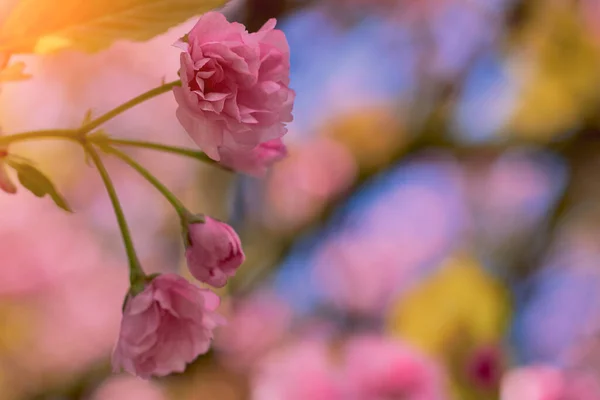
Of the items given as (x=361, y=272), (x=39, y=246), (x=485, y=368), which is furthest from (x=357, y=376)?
(x=39, y=246)

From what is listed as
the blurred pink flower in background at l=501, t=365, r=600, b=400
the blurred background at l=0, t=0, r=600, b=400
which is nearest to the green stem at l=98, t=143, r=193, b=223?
the blurred background at l=0, t=0, r=600, b=400

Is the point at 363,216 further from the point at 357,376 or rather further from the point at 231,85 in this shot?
the point at 231,85

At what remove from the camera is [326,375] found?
0.71 m

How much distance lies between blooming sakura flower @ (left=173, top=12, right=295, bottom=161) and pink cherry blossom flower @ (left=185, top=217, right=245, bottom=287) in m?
0.03

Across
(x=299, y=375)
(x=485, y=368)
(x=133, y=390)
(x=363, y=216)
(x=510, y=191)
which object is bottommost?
(x=133, y=390)

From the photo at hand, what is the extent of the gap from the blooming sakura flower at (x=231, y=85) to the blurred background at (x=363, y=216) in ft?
1.05

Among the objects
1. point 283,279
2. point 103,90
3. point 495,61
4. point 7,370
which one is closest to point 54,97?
point 103,90

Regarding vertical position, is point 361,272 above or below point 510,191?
below

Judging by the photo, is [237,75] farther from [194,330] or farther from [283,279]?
[283,279]

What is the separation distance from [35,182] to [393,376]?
570mm

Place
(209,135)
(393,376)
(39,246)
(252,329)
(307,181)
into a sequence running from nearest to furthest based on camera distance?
(209,135)
(39,246)
(393,376)
(252,329)
(307,181)

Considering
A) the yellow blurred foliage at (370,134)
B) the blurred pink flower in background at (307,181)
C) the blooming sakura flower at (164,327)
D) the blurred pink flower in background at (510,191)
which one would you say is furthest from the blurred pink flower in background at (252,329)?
the blooming sakura flower at (164,327)

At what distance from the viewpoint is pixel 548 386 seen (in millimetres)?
704

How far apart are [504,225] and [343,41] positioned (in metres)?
0.40
